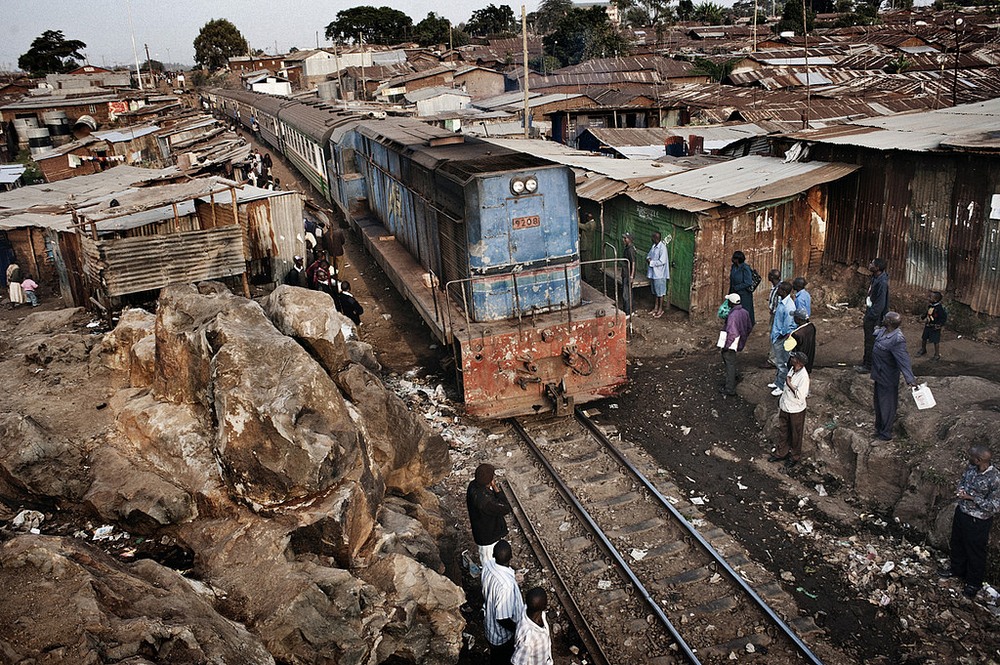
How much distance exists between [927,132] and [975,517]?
926cm

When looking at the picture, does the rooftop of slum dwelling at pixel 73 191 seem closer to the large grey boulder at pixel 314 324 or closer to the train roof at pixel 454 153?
the train roof at pixel 454 153

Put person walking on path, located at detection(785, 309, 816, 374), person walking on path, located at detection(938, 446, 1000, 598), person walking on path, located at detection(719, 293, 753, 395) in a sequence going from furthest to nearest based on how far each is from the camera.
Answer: person walking on path, located at detection(719, 293, 753, 395), person walking on path, located at detection(785, 309, 816, 374), person walking on path, located at detection(938, 446, 1000, 598)

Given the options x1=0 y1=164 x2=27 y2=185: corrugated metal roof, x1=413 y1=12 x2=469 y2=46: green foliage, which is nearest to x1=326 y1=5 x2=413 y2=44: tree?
x1=413 y1=12 x2=469 y2=46: green foliage

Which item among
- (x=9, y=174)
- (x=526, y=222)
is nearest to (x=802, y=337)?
(x=526, y=222)

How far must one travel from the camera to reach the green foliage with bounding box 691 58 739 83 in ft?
117

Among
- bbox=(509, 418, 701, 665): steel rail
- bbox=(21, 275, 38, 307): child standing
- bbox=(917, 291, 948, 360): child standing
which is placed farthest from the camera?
bbox=(21, 275, 38, 307): child standing

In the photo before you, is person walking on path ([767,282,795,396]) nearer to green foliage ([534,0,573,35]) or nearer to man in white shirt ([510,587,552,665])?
man in white shirt ([510,587,552,665])

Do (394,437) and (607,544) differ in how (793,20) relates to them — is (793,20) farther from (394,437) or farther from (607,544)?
(394,437)

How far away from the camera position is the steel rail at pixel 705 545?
585 cm

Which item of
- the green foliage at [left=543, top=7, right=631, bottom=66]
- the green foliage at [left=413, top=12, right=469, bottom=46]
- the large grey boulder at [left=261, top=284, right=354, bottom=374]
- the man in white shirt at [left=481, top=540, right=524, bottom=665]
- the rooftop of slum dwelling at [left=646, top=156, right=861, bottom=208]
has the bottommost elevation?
the man in white shirt at [left=481, top=540, right=524, bottom=665]

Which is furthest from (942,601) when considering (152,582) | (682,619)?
(152,582)

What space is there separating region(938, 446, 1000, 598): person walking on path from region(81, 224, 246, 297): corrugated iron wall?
34.5 feet

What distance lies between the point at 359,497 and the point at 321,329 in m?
2.00

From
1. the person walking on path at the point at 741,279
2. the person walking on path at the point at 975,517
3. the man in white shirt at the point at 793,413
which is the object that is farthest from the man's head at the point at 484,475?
the person walking on path at the point at 741,279
